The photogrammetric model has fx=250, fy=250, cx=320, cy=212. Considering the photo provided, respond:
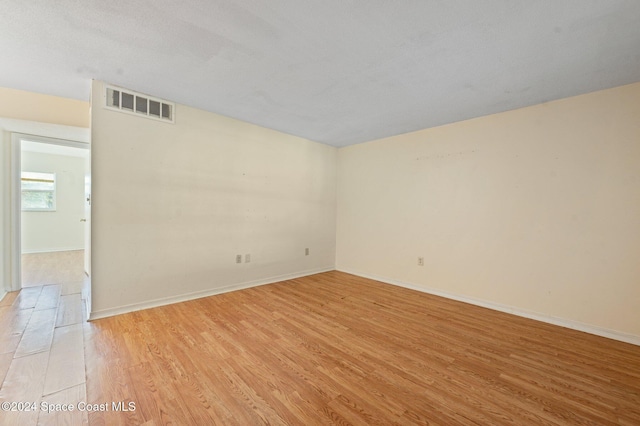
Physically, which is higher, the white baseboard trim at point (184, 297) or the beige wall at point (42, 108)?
the beige wall at point (42, 108)

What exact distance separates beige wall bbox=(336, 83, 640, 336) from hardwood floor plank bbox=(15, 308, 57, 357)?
154 inches

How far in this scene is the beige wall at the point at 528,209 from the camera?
92.8 inches

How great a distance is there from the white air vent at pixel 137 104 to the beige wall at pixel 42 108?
0.98m

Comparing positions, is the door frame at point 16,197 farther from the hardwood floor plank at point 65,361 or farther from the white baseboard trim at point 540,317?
the white baseboard trim at point 540,317

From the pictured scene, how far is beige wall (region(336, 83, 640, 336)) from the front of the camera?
236 centimetres

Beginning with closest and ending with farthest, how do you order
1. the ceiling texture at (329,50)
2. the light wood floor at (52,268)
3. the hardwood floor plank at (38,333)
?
1. the ceiling texture at (329,50)
2. the hardwood floor plank at (38,333)
3. the light wood floor at (52,268)

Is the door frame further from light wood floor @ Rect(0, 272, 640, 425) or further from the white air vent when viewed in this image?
the white air vent

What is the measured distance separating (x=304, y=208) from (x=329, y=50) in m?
2.77

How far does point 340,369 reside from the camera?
178cm

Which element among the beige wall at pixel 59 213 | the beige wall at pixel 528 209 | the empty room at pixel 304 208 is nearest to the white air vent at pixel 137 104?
the empty room at pixel 304 208

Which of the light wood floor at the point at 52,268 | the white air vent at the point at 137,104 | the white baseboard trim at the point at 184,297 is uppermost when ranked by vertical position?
the white air vent at the point at 137,104

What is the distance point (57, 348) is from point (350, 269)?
12.4 ft

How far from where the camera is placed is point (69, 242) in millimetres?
6277

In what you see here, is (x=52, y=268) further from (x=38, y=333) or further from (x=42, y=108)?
(x=38, y=333)
